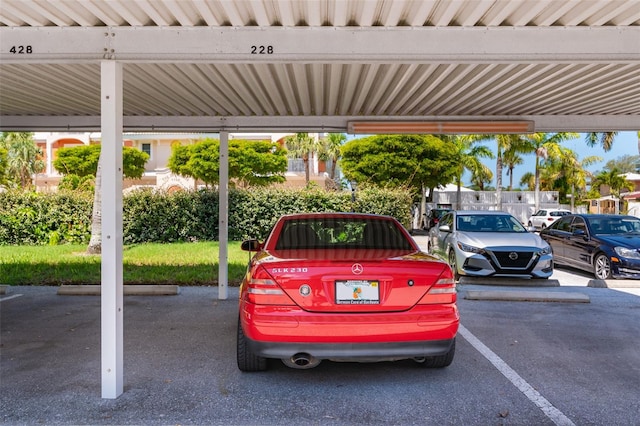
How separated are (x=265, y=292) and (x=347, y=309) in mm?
666

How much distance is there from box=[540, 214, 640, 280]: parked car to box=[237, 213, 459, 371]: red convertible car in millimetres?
7985

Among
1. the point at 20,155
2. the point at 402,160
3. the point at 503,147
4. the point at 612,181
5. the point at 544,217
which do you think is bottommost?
the point at 544,217

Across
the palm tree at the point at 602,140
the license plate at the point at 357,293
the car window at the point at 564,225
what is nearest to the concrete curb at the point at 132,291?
the license plate at the point at 357,293

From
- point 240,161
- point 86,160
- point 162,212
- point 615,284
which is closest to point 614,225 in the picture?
point 615,284

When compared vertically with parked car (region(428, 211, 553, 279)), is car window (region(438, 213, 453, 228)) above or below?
above

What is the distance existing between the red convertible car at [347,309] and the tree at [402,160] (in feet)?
88.1

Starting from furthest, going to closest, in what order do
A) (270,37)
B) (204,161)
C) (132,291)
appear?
(204,161) → (132,291) → (270,37)

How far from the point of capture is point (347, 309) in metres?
3.93

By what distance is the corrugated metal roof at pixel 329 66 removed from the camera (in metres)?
3.87

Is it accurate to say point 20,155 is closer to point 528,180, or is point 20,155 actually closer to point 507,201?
point 507,201

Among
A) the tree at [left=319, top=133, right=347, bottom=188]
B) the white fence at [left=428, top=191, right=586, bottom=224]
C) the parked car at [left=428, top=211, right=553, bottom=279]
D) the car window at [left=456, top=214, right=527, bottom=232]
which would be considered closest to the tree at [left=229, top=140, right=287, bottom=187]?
the tree at [left=319, top=133, right=347, bottom=188]

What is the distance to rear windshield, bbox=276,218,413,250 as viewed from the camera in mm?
4805

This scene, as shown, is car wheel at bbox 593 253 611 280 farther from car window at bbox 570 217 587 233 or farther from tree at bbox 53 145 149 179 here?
tree at bbox 53 145 149 179

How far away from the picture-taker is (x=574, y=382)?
452 centimetres
